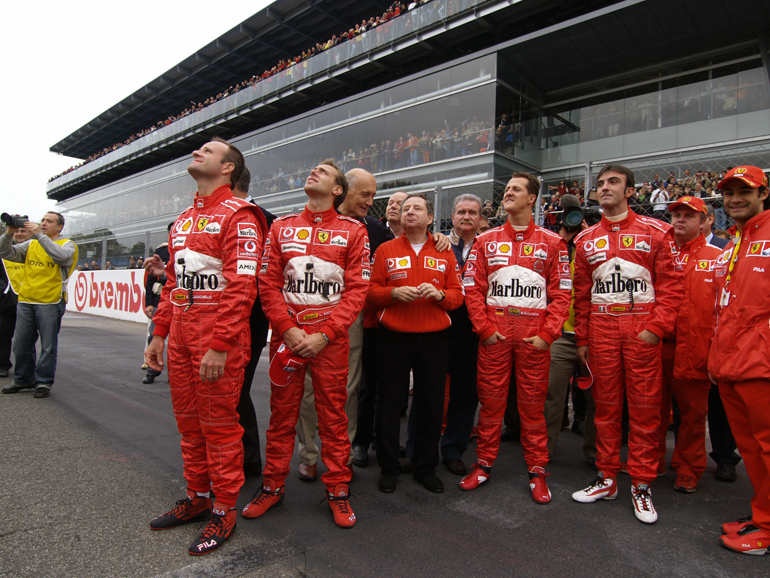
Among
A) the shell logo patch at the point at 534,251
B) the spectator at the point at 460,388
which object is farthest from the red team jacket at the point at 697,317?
the spectator at the point at 460,388

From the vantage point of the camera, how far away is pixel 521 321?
3111mm

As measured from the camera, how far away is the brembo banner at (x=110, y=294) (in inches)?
586

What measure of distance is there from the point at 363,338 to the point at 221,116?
26.1 meters

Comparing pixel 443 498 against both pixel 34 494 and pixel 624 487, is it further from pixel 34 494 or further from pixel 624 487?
pixel 34 494

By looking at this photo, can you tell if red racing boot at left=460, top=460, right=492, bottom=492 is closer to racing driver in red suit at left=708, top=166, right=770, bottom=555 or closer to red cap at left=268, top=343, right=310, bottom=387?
racing driver in red suit at left=708, top=166, right=770, bottom=555

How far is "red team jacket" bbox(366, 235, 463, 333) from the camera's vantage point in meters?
3.09

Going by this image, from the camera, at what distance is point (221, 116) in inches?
1022

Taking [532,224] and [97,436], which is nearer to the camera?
[532,224]

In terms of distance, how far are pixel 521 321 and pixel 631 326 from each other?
2.22ft

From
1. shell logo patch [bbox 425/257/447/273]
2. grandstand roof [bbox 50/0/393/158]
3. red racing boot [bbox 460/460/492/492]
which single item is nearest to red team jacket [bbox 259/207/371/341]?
shell logo patch [bbox 425/257/447/273]

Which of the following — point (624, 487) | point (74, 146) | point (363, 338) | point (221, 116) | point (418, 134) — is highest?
point (74, 146)

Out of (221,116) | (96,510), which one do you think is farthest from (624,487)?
(221,116)

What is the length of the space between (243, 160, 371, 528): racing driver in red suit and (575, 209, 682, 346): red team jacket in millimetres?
1606

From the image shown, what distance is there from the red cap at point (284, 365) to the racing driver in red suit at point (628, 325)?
196cm
